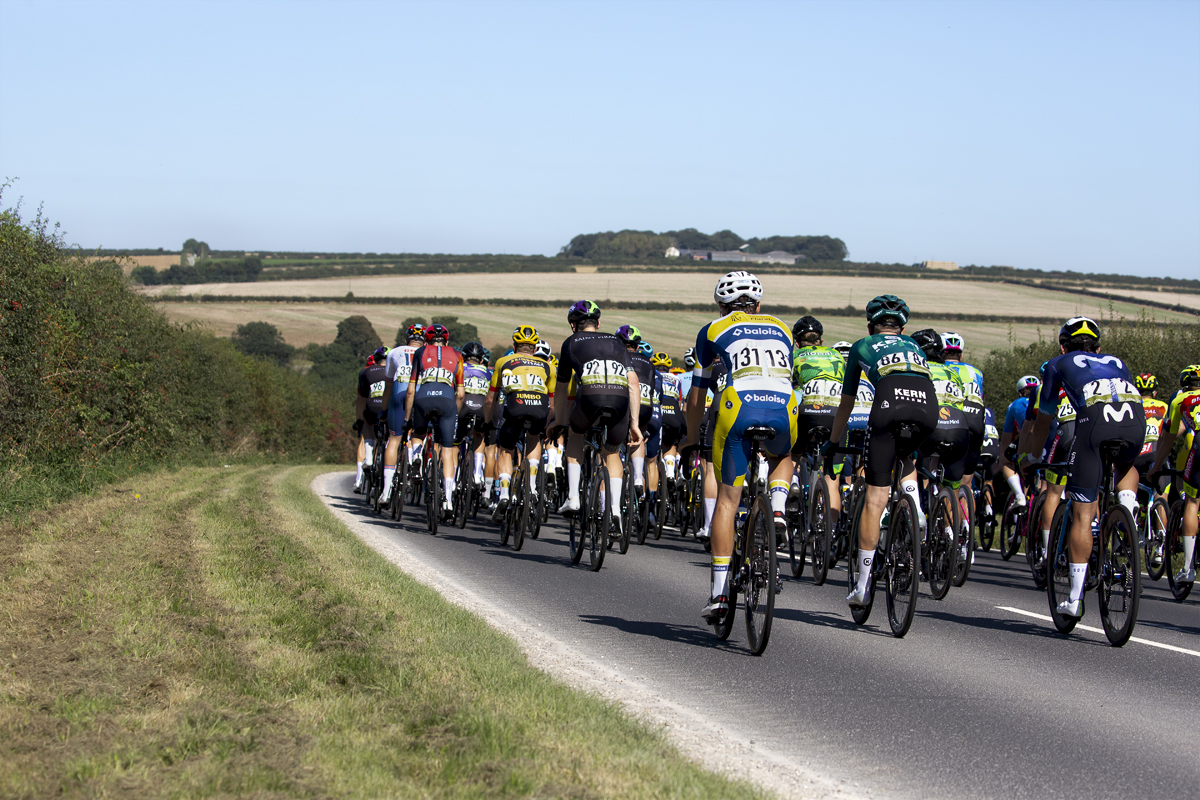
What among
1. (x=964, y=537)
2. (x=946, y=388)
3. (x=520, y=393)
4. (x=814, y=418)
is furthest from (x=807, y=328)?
(x=520, y=393)

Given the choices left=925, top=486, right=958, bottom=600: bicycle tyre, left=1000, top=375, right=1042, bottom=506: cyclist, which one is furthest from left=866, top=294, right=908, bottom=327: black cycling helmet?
left=1000, top=375, right=1042, bottom=506: cyclist

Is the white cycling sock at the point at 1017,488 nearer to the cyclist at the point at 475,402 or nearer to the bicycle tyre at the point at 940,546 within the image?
the bicycle tyre at the point at 940,546

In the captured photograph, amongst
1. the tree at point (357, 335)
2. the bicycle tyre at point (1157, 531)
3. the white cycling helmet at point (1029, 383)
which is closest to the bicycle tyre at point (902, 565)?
the bicycle tyre at point (1157, 531)

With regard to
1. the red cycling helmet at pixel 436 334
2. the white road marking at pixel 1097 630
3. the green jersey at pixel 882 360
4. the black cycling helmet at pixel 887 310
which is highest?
the black cycling helmet at pixel 887 310

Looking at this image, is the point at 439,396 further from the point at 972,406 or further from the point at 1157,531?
the point at 1157,531

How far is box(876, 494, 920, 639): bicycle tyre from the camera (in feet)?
Result: 24.1

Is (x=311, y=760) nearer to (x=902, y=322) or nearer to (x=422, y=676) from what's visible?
(x=422, y=676)

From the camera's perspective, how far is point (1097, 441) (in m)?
7.92

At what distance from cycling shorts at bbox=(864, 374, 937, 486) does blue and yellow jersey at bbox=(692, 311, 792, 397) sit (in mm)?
839

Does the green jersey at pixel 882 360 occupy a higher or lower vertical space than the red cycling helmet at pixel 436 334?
higher

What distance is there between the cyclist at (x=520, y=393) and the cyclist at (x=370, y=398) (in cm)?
440

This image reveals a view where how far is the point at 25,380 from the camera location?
1895 cm

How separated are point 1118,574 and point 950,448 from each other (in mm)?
1348

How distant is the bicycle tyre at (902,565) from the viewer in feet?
24.1
